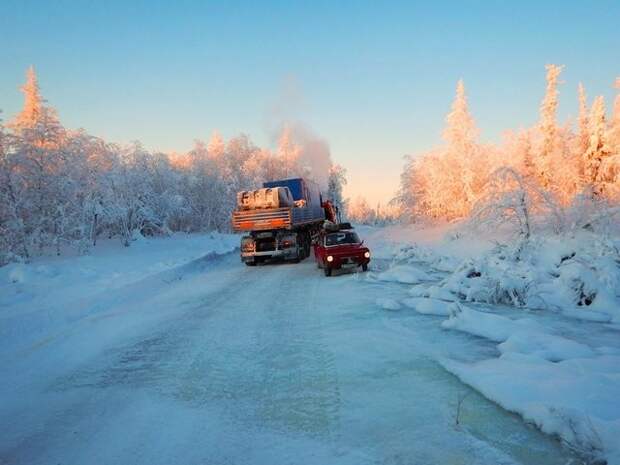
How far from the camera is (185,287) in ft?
39.4

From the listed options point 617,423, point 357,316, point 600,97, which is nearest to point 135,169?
point 357,316

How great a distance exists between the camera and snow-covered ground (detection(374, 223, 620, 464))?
3.16 m

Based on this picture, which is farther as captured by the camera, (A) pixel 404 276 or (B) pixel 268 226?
(B) pixel 268 226

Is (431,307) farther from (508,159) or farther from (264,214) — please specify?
(508,159)

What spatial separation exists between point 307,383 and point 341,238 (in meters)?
10.1

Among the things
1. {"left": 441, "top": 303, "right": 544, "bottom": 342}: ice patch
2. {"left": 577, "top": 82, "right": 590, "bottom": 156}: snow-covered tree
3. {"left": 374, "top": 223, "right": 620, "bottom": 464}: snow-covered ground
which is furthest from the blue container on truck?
{"left": 577, "top": 82, "right": 590, "bottom": 156}: snow-covered tree

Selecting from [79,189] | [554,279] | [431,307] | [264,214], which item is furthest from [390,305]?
[79,189]

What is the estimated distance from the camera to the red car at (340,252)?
12.9 m

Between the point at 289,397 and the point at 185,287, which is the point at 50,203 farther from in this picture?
the point at 289,397

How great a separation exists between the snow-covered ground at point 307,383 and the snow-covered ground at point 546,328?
0.08 ft

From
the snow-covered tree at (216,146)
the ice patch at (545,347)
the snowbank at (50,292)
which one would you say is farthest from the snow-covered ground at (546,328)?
the snow-covered tree at (216,146)

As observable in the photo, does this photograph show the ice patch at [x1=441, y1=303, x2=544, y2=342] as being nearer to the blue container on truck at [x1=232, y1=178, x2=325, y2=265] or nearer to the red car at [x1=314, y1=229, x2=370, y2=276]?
the red car at [x1=314, y1=229, x2=370, y2=276]

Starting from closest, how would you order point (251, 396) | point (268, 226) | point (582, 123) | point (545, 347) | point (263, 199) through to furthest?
1. point (251, 396)
2. point (545, 347)
3. point (268, 226)
4. point (263, 199)
5. point (582, 123)

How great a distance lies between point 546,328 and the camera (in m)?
6.14
